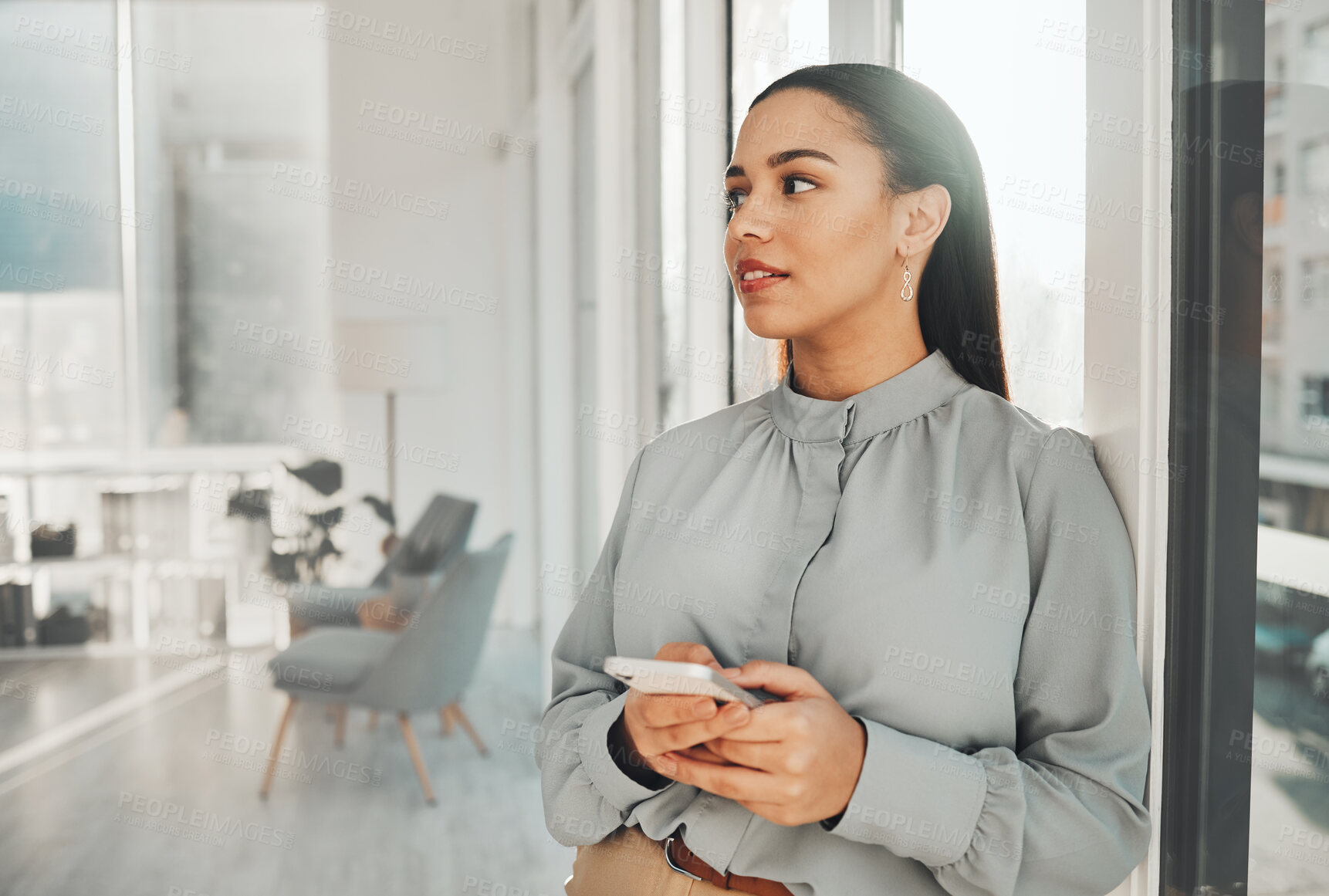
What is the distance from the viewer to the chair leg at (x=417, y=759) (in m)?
3.16

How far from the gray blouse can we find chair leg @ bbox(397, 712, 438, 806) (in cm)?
235

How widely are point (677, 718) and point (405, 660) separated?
2598mm

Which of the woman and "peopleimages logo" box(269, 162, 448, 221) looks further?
"peopleimages logo" box(269, 162, 448, 221)

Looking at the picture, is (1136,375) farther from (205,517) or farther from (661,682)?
(205,517)

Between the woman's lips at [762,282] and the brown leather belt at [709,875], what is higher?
the woman's lips at [762,282]

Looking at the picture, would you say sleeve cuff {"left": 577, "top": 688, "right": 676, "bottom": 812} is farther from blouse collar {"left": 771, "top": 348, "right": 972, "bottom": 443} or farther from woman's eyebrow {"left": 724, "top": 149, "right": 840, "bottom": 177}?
woman's eyebrow {"left": 724, "top": 149, "right": 840, "bottom": 177}

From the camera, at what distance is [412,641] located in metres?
3.16

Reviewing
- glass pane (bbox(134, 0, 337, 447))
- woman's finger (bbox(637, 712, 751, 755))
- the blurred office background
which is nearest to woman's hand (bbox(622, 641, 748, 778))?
woman's finger (bbox(637, 712, 751, 755))

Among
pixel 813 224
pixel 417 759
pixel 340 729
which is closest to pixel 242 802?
pixel 340 729

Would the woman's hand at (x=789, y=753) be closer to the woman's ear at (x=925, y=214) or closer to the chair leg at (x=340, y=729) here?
the woman's ear at (x=925, y=214)

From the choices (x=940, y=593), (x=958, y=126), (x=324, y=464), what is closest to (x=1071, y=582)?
(x=940, y=593)

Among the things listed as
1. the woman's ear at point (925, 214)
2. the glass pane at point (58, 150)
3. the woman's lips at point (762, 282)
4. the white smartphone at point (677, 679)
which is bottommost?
the white smartphone at point (677, 679)

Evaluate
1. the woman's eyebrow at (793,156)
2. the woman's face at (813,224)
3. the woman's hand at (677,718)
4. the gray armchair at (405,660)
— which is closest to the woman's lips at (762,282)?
the woman's face at (813,224)

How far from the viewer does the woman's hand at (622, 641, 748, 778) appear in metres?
0.75
